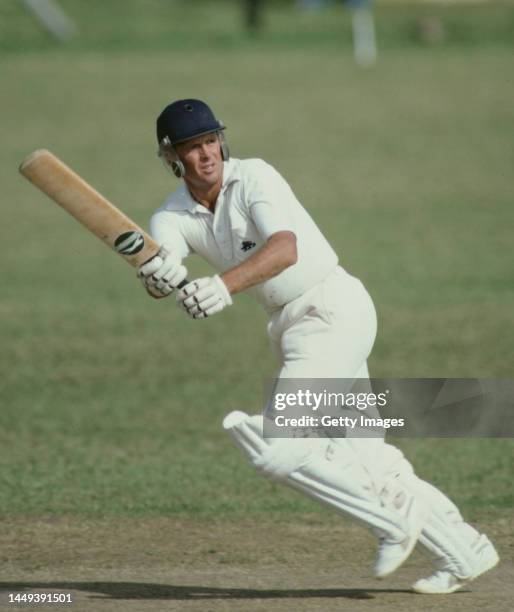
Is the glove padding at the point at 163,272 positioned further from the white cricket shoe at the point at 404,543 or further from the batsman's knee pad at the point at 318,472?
the white cricket shoe at the point at 404,543

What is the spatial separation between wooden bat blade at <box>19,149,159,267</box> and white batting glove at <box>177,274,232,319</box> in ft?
1.12

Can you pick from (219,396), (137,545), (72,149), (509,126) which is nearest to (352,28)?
(509,126)

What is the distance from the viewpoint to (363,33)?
1251 inches

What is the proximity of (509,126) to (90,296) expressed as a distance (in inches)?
497

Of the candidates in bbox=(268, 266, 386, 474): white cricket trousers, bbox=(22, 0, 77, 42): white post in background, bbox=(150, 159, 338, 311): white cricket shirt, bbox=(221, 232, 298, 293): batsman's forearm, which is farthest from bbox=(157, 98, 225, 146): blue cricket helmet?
bbox=(22, 0, 77, 42): white post in background

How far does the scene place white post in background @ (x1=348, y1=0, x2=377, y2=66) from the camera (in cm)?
3014

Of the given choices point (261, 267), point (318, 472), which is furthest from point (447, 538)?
point (261, 267)

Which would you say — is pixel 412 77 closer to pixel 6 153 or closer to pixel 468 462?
pixel 6 153

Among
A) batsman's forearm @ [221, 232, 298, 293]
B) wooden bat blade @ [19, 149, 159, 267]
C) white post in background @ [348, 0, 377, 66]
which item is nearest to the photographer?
batsman's forearm @ [221, 232, 298, 293]

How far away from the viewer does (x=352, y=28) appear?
33.0m

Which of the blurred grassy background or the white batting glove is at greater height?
the blurred grassy background

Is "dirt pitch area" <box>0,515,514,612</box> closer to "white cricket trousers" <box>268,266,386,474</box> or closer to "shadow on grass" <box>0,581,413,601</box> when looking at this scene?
"shadow on grass" <box>0,581,413,601</box>

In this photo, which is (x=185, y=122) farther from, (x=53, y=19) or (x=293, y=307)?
(x=53, y=19)

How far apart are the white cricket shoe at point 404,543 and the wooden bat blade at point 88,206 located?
1.46 meters
